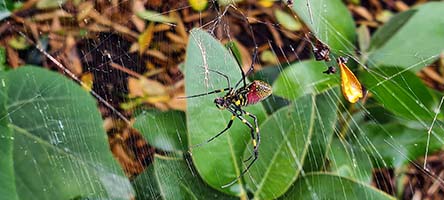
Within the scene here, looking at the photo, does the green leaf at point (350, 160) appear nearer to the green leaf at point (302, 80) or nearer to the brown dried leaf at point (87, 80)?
the green leaf at point (302, 80)

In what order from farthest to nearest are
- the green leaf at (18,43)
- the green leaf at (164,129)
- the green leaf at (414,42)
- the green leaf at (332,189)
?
the green leaf at (18,43) < the green leaf at (414,42) < the green leaf at (164,129) < the green leaf at (332,189)

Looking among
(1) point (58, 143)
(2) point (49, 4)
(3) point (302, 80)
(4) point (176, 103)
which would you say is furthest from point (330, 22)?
(2) point (49, 4)

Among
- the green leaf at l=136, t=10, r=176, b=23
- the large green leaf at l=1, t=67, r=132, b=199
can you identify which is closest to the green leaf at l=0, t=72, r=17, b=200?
the large green leaf at l=1, t=67, r=132, b=199

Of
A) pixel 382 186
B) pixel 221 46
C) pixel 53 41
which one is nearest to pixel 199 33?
pixel 221 46

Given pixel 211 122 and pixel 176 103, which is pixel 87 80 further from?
pixel 211 122

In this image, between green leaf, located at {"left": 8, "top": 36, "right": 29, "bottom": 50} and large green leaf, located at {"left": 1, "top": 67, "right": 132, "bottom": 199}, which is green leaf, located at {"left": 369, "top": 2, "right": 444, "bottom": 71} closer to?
large green leaf, located at {"left": 1, "top": 67, "right": 132, "bottom": 199}

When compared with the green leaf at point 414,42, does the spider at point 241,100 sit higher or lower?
higher

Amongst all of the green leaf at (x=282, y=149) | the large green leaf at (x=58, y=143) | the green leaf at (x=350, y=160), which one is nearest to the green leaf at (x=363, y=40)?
the green leaf at (x=350, y=160)
